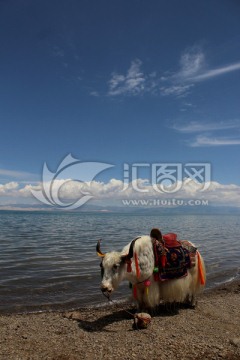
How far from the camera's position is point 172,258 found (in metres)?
5.58

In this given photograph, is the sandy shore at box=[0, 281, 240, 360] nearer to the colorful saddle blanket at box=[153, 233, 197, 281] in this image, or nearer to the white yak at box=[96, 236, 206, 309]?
the white yak at box=[96, 236, 206, 309]

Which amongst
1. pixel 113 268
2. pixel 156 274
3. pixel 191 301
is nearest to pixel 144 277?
pixel 156 274

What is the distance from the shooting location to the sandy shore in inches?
154

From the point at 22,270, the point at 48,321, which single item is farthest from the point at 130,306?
the point at 22,270

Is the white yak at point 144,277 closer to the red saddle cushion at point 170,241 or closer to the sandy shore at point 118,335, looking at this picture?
the sandy shore at point 118,335

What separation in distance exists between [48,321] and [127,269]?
1640 mm

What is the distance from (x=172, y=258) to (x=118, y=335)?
1660mm

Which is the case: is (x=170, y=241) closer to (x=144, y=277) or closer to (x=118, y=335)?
(x=144, y=277)

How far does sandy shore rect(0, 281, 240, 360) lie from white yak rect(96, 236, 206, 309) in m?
0.33

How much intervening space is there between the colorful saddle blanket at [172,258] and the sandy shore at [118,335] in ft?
2.37

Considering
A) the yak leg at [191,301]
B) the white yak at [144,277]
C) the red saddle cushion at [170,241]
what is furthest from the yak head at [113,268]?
the yak leg at [191,301]

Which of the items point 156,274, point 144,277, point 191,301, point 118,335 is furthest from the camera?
point 191,301

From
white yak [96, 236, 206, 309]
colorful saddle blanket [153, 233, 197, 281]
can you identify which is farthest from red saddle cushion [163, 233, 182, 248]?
white yak [96, 236, 206, 309]

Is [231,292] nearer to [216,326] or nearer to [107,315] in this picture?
[216,326]
